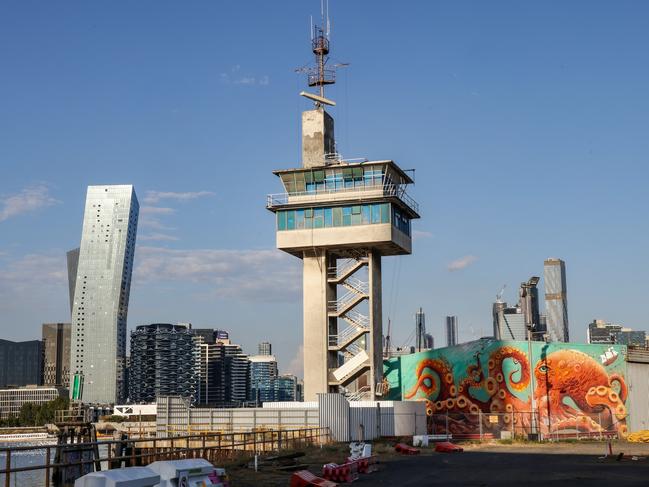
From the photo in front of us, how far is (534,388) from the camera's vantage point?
3258 inches

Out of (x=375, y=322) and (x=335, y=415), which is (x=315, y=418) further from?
(x=375, y=322)

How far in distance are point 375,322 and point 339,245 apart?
8616mm

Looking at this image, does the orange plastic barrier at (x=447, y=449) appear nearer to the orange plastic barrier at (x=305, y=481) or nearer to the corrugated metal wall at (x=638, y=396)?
the orange plastic barrier at (x=305, y=481)

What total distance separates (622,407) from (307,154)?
40815 mm

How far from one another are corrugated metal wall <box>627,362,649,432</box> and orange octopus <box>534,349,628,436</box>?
2.21 feet

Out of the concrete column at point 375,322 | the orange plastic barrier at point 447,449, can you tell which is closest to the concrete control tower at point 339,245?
the concrete column at point 375,322

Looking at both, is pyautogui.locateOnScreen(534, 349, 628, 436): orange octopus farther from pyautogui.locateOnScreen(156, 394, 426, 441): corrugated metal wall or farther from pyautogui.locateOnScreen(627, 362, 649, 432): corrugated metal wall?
pyautogui.locateOnScreen(156, 394, 426, 441): corrugated metal wall

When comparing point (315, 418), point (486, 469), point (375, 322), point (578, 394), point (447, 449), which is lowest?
point (447, 449)

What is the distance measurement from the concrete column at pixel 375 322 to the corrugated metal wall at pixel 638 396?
24.5m

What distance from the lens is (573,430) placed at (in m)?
81.1

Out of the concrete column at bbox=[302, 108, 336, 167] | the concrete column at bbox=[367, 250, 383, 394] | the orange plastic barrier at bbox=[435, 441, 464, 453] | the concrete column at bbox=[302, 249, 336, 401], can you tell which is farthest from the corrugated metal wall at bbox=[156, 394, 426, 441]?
the concrete column at bbox=[302, 108, 336, 167]

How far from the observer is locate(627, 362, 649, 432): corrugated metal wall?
81.2 m

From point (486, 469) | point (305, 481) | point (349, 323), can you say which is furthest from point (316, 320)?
point (305, 481)

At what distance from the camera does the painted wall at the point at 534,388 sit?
268 feet
